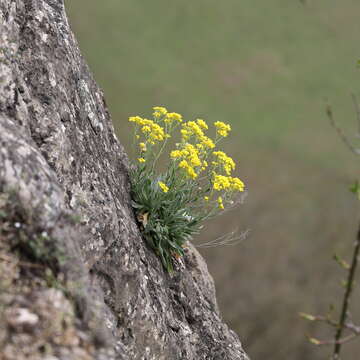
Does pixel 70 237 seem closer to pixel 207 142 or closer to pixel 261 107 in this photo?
pixel 207 142

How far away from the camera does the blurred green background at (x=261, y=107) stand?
1858cm

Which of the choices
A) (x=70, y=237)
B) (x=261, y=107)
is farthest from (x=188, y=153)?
(x=261, y=107)

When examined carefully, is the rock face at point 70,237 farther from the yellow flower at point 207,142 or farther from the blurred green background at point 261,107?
the blurred green background at point 261,107

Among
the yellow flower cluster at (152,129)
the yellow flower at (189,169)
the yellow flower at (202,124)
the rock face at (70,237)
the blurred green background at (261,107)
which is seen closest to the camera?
the rock face at (70,237)

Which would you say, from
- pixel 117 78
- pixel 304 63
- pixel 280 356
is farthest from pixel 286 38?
pixel 280 356

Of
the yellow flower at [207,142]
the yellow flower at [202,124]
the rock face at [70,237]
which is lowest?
the rock face at [70,237]

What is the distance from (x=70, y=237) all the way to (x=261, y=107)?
711 inches

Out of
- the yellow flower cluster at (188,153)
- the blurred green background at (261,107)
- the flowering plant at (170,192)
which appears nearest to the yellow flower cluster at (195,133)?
the flowering plant at (170,192)

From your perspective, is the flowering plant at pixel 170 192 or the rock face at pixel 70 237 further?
the flowering plant at pixel 170 192

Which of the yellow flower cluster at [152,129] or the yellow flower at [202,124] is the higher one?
the yellow flower at [202,124]

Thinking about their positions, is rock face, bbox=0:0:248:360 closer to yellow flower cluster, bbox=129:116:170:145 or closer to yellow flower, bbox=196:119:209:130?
yellow flower cluster, bbox=129:116:170:145

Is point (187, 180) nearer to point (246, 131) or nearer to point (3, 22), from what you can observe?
point (3, 22)

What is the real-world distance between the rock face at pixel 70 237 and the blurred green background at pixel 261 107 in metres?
13.2

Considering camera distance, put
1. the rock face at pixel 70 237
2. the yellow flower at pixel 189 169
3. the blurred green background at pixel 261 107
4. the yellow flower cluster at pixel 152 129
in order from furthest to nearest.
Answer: the blurred green background at pixel 261 107 < the yellow flower cluster at pixel 152 129 < the yellow flower at pixel 189 169 < the rock face at pixel 70 237
